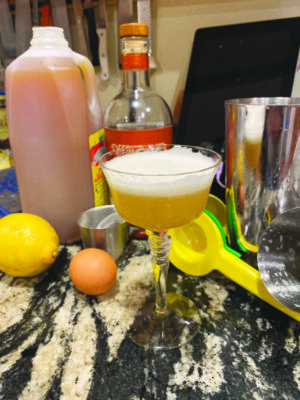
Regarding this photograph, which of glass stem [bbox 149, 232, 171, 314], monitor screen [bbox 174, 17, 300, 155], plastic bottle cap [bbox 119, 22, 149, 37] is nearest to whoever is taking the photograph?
glass stem [bbox 149, 232, 171, 314]

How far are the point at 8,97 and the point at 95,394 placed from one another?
62 cm

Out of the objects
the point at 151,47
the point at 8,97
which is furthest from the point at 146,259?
the point at 151,47

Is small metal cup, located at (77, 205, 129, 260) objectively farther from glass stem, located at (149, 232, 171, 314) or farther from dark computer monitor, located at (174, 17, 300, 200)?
dark computer monitor, located at (174, 17, 300, 200)

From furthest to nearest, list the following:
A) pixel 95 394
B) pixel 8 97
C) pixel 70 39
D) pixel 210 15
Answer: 1. pixel 70 39
2. pixel 210 15
3. pixel 8 97
4. pixel 95 394

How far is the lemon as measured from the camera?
62 cm

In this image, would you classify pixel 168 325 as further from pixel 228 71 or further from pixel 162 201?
pixel 228 71

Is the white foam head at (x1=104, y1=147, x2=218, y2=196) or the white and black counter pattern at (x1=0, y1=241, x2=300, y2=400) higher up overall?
the white foam head at (x1=104, y1=147, x2=218, y2=196)

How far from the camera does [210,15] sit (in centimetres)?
85

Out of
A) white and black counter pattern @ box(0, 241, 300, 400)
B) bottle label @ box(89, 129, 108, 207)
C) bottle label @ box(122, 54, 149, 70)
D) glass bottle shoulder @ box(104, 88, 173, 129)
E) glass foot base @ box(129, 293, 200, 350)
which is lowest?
glass foot base @ box(129, 293, 200, 350)

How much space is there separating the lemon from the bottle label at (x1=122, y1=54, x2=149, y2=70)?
411mm

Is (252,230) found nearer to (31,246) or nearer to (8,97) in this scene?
(31,246)

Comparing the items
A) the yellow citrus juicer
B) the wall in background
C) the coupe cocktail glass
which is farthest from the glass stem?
the wall in background

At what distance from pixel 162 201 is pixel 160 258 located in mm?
140

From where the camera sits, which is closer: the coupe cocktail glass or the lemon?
the coupe cocktail glass
